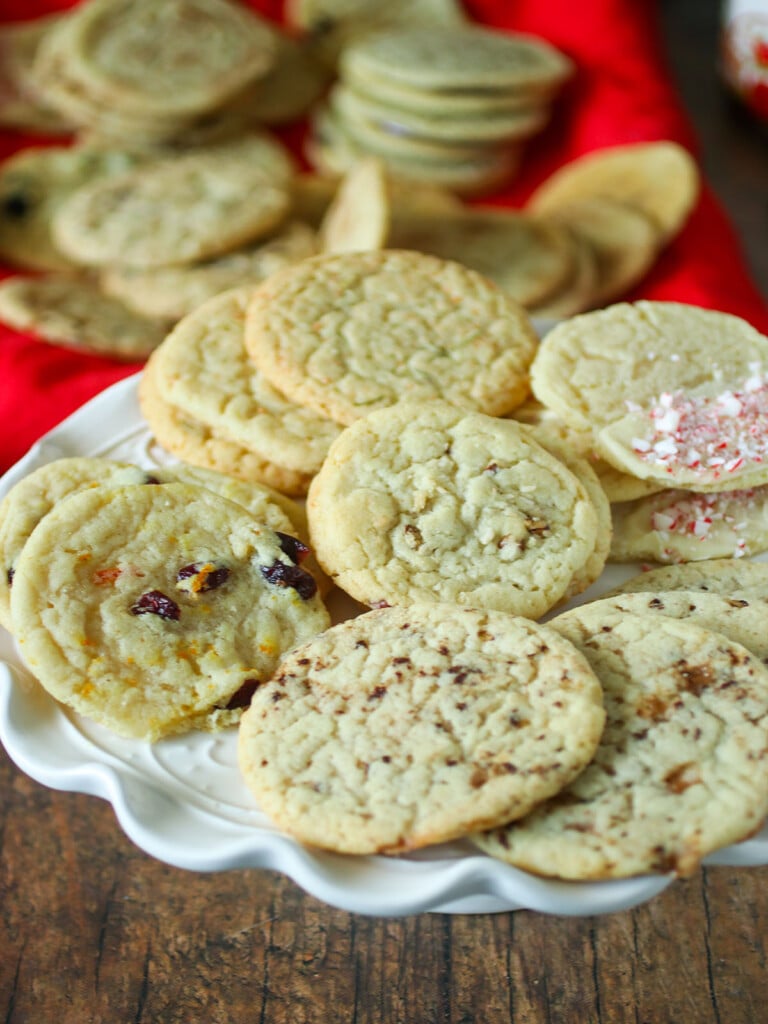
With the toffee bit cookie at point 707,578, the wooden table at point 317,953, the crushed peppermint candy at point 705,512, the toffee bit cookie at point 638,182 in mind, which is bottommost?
the wooden table at point 317,953

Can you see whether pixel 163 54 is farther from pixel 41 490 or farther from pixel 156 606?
pixel 156 606

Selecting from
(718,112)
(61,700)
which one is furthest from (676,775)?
(718,112)

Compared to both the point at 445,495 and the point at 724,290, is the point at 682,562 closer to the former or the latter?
the point at 445,495

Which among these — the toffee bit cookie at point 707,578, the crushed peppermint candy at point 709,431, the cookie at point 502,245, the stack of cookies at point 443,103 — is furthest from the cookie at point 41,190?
the toffee bit cookie at point 707,578

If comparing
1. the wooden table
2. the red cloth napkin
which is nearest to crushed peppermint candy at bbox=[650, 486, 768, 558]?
the wooden table

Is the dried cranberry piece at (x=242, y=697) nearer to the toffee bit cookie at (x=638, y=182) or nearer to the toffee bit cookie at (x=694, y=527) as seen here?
the toffee bit cookie at (x=694, y=527)
